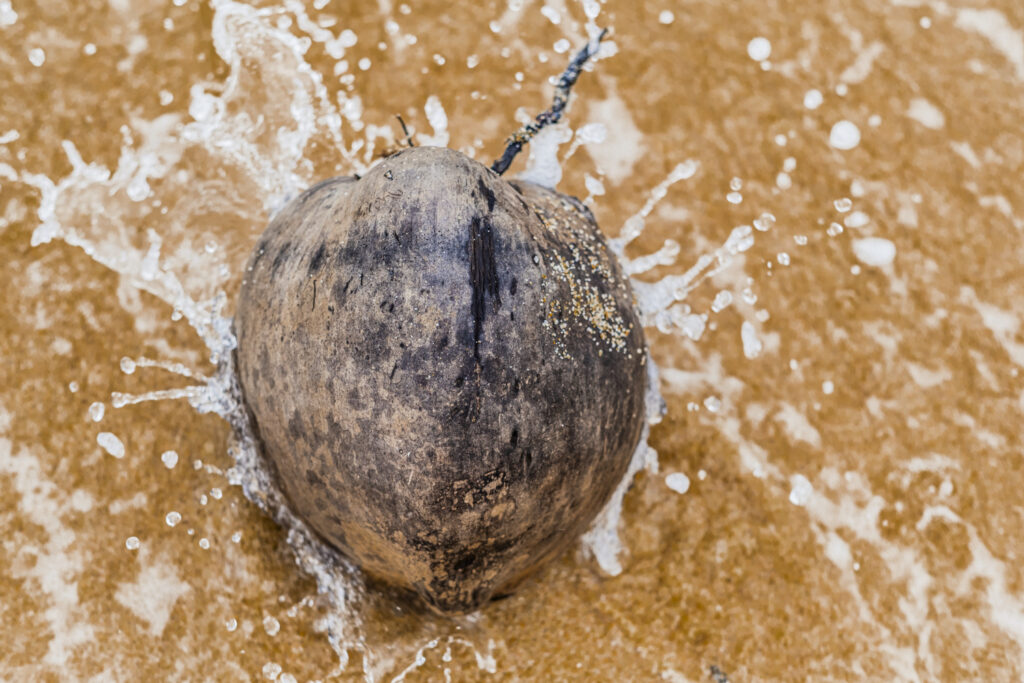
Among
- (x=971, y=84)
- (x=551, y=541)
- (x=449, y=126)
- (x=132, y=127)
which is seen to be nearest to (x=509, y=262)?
(x=551, y=541)

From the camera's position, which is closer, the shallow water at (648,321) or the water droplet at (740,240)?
the shallow water at (648,321)

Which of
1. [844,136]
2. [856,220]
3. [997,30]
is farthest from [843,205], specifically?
[997,30]

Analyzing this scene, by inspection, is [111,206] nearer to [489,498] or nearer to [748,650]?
[489,498]

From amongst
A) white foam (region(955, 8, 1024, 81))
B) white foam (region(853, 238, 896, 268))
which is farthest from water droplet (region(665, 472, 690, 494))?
white foam (region(955, 8, 1024, 81))

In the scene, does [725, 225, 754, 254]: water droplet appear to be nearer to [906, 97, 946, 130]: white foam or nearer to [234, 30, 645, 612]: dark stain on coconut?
[906, 97, 946, 130]: white foam

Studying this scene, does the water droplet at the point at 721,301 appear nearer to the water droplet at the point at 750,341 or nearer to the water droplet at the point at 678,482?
the water droplet at the point at 750,341

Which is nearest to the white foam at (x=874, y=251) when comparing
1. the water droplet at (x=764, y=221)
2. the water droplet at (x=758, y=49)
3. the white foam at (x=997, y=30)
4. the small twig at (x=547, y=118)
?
the water droplet at (x=764, y=221)
